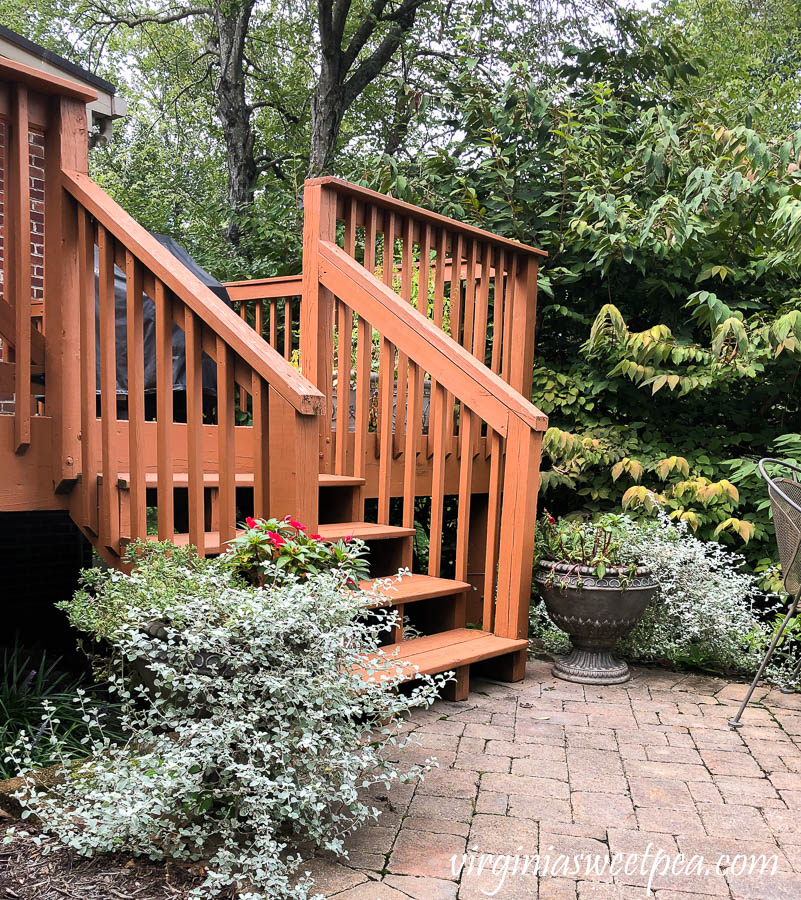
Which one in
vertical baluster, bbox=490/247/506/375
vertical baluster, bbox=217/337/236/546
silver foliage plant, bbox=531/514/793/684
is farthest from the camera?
vertical baluster, bbox=490/247/506/375

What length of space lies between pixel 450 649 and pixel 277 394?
133 centimetres

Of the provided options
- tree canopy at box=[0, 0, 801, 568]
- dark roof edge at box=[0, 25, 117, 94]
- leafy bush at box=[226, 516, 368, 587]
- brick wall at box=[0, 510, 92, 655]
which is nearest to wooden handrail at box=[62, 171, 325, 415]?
leafy bush at box=[226, 516, 368, 587]

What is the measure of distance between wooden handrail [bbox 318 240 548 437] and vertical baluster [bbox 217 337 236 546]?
1192 mm

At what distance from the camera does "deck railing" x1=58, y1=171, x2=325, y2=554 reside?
2588 millimetres

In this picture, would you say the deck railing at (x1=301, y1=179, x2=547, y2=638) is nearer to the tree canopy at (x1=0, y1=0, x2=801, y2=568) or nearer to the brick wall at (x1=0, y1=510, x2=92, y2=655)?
the tree canopy at (x1=0, y1=0, x2=801, y2=568)

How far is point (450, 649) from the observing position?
10.8ft

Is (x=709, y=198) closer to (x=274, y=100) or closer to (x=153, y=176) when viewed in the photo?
(x=153, y=176)

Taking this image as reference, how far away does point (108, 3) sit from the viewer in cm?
1697

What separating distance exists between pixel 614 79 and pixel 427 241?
4443 mm

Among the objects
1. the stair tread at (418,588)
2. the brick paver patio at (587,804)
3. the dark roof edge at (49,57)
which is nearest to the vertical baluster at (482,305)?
the stair tread at (418,588)

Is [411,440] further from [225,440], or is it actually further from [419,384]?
[225,440]

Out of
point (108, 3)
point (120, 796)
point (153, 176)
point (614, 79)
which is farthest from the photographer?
point (108, 3)

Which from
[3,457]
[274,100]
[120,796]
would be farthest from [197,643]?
[274,100]

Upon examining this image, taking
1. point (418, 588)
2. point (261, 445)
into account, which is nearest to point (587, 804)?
point (418, 588)
